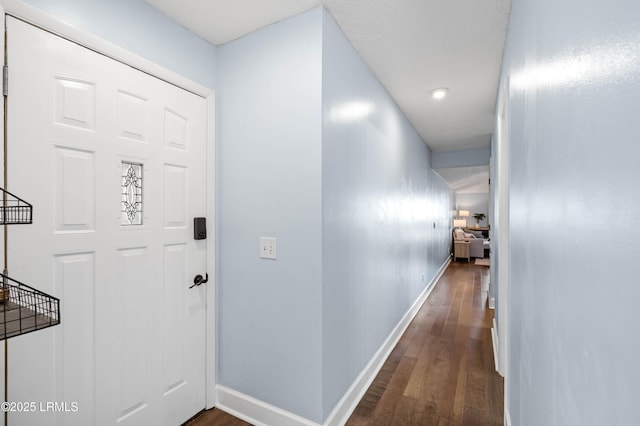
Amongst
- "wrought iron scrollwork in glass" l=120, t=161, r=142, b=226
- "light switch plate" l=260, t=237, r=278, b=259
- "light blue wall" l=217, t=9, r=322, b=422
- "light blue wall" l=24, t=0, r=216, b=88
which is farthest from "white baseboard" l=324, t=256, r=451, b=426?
"light blue wall" l=24, t=0, r=216, b=88

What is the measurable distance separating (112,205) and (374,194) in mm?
1868

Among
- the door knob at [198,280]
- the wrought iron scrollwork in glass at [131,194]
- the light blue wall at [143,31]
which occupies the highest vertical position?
the light blue wall at [143,31]

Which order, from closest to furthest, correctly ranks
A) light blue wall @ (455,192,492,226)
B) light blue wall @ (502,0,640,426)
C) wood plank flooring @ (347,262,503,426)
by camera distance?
light blue wall @ (502,0,640,426)
wood plank flooring @ (347,262,503,426)
light blue wall @ (455,192,492,226)

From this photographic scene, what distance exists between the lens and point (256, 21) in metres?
1.87

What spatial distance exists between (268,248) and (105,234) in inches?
33.8

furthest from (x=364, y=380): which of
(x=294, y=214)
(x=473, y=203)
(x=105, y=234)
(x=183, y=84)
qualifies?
(x=473, y=203)

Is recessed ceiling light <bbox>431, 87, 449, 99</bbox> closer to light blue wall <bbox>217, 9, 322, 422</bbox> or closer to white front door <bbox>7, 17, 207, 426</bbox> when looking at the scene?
light blue wall <bbox>217, 9, 322, 422</bbox>

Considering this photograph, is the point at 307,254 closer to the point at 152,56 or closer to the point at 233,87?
the point at 233,87

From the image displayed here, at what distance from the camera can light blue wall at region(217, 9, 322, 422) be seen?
5.80ft

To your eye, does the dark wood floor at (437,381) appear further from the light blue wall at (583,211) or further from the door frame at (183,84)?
the light blue wall at (583,211)

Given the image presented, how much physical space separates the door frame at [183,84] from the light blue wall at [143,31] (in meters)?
0.03

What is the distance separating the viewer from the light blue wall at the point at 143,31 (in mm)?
1406

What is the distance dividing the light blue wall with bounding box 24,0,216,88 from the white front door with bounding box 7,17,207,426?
12 centimetres

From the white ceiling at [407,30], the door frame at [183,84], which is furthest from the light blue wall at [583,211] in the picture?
the door frame at [183,84]
